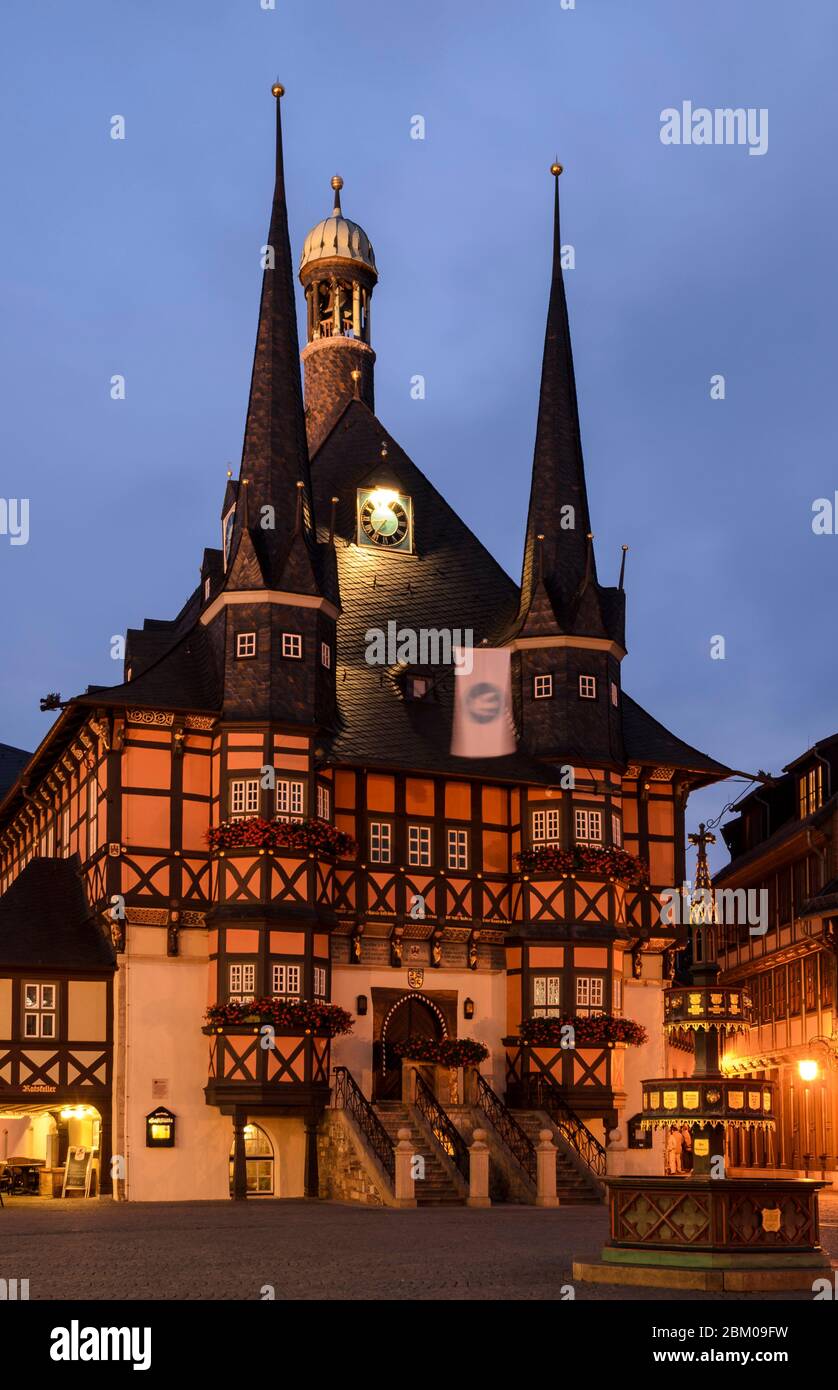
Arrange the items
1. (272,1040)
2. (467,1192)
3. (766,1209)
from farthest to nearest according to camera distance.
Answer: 1. (272,1040)
2. (467,1192)
3. (766,1209)

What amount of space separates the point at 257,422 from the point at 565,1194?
60.9 feet

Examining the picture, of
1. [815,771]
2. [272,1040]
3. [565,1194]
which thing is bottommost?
[565,1194]

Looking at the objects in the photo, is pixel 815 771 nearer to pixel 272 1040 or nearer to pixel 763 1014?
pixel 763 1014

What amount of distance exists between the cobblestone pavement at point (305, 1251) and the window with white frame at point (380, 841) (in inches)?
366

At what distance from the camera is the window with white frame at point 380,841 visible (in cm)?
4662

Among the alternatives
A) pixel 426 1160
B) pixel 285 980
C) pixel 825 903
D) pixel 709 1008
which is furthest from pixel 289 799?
pixel 709 1008

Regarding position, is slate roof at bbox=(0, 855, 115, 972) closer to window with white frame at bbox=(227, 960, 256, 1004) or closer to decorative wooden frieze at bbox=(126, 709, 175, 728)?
window with white frame at bbox=(227, 960, 256, 1004)

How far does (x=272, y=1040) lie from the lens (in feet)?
140

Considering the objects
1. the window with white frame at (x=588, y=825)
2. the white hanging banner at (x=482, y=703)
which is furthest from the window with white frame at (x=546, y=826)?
the white hanging banner at (x=482, y=703)

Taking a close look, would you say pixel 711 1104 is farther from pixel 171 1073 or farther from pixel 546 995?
pixel 546 995

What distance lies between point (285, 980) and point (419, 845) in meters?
5.44

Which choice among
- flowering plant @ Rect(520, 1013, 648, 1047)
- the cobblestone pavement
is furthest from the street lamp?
the cobblestone pavement
